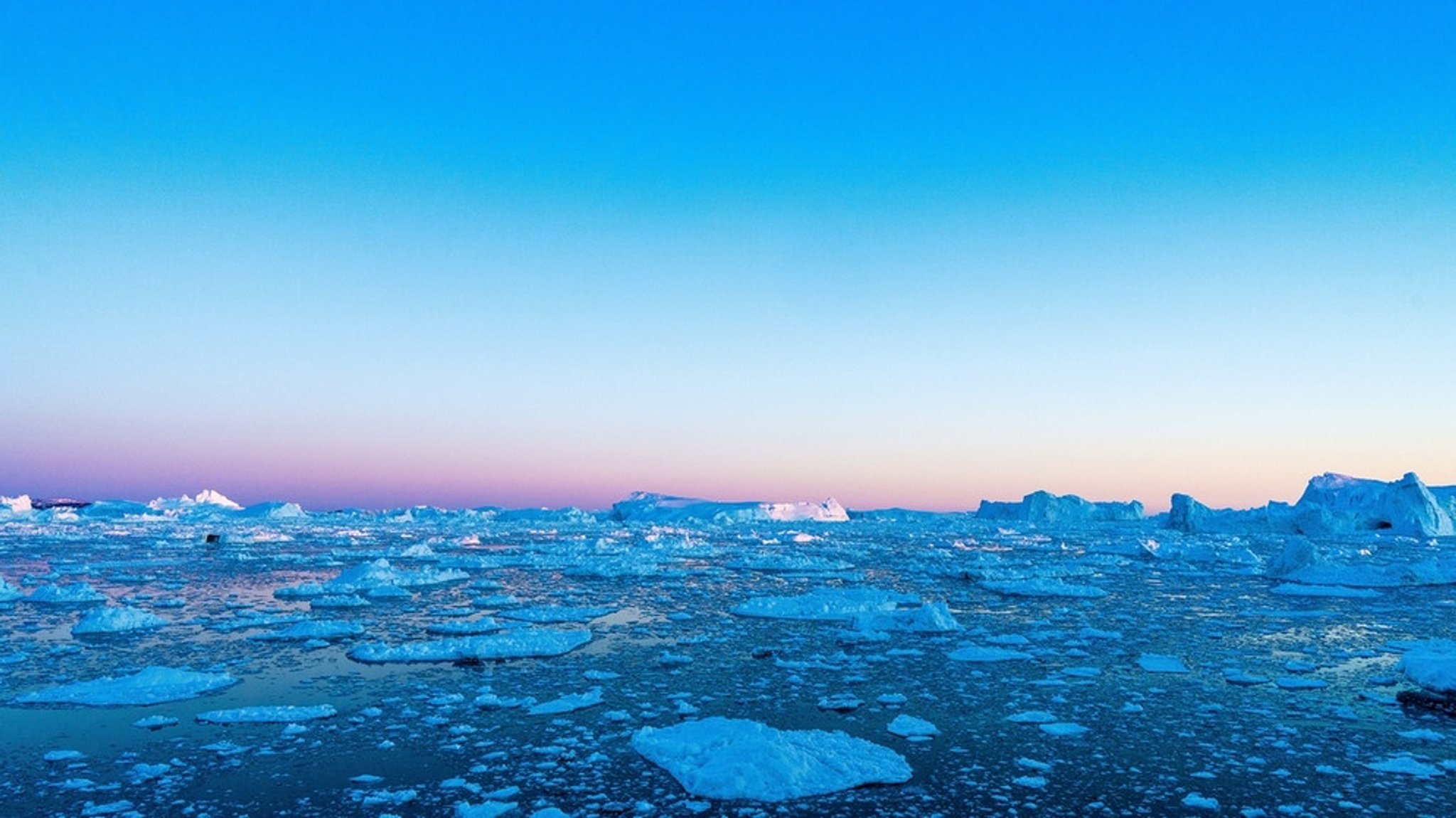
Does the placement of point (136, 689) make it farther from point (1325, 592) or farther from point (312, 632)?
point (1325, 592)

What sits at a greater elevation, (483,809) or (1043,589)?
(1043,589)

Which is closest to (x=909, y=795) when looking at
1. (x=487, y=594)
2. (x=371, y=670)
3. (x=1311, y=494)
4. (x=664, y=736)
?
(x=664, y=736)

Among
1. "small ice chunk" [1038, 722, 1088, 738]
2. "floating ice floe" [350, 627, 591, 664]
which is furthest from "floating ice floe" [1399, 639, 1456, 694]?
"floating ice floe" [350, 627, 591, 664]

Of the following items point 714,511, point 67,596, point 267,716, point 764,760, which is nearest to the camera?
point 764,760

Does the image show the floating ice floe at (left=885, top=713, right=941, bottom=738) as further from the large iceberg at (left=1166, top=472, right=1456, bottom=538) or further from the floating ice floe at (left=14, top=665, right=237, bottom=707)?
the large iceberg at (left=1166, top=472, right=1456, bottom=538)

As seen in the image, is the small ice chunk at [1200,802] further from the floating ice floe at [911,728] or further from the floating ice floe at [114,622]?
the floating ice floe at [114,622]

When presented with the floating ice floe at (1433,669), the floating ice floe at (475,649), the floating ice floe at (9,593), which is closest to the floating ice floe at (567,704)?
the floating ice floe at (475,649)

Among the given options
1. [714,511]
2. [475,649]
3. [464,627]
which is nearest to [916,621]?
[475,649]
